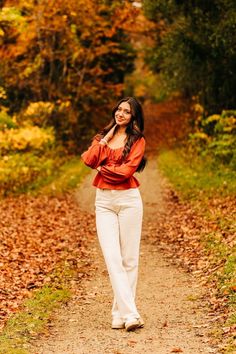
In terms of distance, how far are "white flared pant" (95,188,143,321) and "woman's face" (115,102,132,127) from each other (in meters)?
0.75

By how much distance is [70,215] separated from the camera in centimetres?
1608

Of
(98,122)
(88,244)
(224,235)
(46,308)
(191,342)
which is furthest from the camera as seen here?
(98,122)

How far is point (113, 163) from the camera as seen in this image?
7480mm

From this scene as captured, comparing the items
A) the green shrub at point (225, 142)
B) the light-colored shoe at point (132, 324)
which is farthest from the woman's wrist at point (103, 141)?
the green shrub at point (225, 142)

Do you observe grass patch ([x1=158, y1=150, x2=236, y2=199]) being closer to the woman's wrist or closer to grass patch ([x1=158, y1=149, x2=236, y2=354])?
grass patch ([x1=158, y1=149, x2=236, y2=354])

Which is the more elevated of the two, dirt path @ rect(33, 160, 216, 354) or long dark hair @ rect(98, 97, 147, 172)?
long dark hair @ rect(98, 97, 147, 172)

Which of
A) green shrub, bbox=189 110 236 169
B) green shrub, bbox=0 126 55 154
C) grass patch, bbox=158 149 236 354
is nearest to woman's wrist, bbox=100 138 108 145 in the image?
grass patch, bbox=158 149 236 354

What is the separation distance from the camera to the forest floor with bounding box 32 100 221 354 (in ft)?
22.9

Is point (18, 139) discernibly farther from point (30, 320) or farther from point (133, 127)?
point (133, 127)

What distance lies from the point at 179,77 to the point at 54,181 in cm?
519

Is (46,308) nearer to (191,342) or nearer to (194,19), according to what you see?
(191,342)

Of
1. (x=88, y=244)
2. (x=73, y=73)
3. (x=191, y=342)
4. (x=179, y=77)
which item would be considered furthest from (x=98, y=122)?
(x=191, y=342)

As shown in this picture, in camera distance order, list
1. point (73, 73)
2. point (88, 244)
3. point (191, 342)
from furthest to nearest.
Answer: point (73, 73)
point (88, 244)
point (191, 342)

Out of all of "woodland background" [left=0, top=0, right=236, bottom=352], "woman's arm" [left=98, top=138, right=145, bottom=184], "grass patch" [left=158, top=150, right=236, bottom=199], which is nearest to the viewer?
"woman's arm" [left=98, top=138, right=145, bottom=184]
